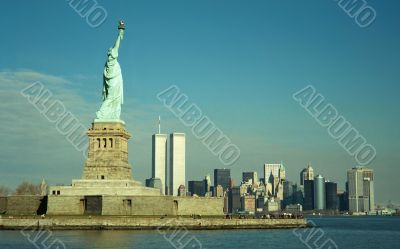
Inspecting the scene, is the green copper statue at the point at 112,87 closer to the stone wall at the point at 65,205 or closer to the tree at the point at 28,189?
the stone wall at the point at 65,205

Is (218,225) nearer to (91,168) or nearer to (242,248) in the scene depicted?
(91,168)

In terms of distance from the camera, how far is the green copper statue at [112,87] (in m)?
78.4

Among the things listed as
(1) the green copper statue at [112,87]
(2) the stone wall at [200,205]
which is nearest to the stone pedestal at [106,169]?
(1) the green copper statue at [112,87]

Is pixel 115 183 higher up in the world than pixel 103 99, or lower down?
lower down

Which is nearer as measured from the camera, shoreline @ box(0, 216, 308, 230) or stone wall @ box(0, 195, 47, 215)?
shoreline @ box(0, 216, 308, 230)

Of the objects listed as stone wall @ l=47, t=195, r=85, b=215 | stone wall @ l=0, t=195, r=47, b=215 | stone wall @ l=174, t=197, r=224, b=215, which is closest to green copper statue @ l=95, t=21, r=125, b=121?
stone wall @ l=47, t=195, r=85, b=215

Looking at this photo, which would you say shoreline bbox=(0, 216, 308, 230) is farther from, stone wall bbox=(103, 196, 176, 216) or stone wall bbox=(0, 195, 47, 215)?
stone wall bbox=(0, 195, 47, 215)

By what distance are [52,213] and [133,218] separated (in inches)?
390

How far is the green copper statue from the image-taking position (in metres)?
78.4

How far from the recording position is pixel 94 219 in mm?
69625

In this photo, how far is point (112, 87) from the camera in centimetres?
7931

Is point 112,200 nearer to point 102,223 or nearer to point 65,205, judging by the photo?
point 102,223

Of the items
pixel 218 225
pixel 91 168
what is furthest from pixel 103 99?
pixel 218 225

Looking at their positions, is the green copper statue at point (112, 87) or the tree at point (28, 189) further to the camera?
the tree at point (28, 189)
